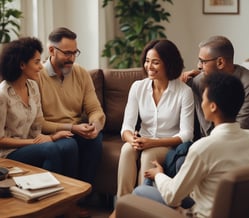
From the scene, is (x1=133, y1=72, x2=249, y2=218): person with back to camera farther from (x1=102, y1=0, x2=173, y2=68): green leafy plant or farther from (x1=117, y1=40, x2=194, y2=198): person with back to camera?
(x1=102, y1=0, x2=173, y2=68): green leafy plant

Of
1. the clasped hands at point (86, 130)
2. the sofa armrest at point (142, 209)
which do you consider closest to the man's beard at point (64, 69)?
the clasped hands at point (86, 130)

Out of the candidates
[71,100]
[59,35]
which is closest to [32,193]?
[71,100]

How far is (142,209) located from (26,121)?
4.94 feet

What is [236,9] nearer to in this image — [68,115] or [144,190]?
[68,115]

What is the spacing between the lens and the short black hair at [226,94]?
2041mm

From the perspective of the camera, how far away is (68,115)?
356 cm

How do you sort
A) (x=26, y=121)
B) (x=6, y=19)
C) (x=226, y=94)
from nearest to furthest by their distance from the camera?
(x=226, y=94) < (x=26, y=121) < (x=6, y=19)

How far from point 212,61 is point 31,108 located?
3.87 ft

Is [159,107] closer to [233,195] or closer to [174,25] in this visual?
[233,195]

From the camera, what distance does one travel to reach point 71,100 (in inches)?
141

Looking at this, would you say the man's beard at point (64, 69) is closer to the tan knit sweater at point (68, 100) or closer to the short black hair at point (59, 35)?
the tan knit sweater at point (68, 100)

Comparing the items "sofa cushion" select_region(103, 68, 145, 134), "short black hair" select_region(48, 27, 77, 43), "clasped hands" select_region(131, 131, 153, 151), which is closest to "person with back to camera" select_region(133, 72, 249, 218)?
"clasped hands" select_region(131, 131, 153, 151)

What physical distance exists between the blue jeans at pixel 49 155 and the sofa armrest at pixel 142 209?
4.05 feet

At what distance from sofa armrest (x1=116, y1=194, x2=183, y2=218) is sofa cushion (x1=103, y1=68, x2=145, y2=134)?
1845 mm
